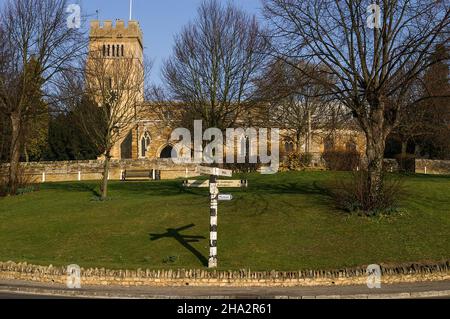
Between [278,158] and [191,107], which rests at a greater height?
[191,107]

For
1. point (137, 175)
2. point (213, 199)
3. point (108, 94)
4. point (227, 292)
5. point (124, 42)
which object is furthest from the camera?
point (124, 42)

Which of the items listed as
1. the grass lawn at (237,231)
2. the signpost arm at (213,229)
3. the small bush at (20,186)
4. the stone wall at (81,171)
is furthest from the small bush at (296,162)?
the signpost arm at (213,229)

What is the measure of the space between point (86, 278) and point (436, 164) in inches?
1529

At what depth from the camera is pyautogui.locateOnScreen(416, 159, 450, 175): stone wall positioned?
47.2 meters

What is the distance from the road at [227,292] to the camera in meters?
13.0

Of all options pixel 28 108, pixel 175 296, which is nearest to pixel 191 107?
pixel 28 108

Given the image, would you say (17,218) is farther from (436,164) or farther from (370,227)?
(436,164)

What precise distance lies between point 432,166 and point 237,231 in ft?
106

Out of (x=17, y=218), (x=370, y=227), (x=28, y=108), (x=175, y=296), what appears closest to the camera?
(x=175, y=296)

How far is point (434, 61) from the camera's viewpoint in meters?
20.6

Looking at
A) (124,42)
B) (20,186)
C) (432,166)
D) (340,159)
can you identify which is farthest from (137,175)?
(124,42)

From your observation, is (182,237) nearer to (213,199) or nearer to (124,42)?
(213,199)

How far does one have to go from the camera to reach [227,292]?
535 inches

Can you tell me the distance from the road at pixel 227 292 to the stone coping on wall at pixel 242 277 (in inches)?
18.2
